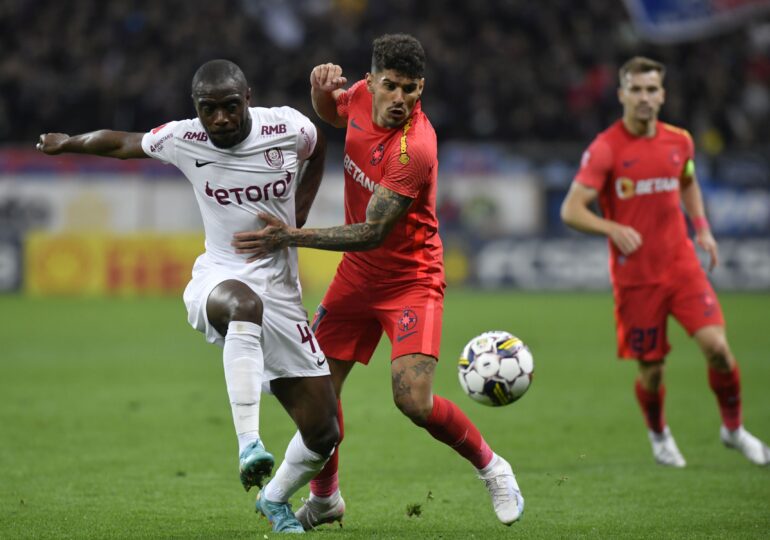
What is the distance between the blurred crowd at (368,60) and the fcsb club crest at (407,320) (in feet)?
52.1

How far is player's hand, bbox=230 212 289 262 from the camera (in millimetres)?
5652

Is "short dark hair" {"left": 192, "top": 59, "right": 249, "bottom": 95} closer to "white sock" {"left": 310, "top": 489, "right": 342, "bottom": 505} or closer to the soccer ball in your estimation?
the soccer ball

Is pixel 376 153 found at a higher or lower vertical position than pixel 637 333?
higher

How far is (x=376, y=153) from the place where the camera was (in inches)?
234

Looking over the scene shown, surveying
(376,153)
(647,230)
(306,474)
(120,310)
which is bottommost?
(120,310)

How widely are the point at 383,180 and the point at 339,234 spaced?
1.13 feet

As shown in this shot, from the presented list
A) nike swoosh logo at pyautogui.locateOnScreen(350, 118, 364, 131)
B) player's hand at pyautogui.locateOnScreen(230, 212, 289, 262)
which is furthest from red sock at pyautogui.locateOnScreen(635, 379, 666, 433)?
player's hand at pyautogui.locateOnScreen(230, 212, 289, 262)

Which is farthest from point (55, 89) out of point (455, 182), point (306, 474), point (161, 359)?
point (306, 474)

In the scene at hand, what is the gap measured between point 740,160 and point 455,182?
5258mm

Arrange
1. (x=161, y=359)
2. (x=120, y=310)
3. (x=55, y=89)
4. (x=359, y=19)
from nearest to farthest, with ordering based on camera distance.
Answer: (x=161, y=359) < (x=120, y=310) < (x=55, y=89) < (x=359, y=19)

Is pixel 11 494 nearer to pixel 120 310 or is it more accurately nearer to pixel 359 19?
pixel 120 310

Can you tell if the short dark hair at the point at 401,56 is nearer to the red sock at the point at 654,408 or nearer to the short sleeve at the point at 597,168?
the short sleeve at the point at 597,168

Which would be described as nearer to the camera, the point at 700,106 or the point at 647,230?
the point at 647,230

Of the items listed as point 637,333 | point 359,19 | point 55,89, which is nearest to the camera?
point 637,333
